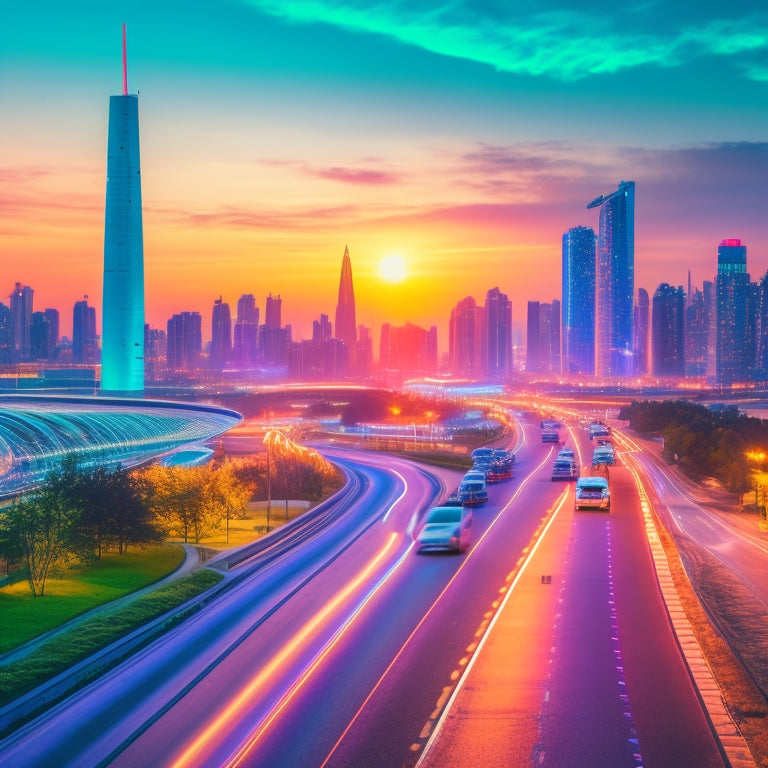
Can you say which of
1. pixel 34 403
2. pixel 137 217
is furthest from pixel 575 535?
pixel 137 217

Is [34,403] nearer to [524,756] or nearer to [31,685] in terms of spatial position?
[31,685]

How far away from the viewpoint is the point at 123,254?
119 metres

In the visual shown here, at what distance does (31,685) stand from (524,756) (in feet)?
31.5

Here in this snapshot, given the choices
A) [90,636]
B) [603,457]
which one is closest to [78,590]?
[90,636]

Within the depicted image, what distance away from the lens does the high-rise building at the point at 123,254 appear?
117m

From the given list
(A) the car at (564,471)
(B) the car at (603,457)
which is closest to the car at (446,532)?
(A) the car at (564,471)

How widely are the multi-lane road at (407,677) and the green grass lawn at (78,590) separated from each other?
3126 millimetres

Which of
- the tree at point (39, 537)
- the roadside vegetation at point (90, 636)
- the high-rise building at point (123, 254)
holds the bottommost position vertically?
the roadside vegetation at point (90, 636)

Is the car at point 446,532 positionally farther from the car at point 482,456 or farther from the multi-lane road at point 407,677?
→ the car at point 482,456

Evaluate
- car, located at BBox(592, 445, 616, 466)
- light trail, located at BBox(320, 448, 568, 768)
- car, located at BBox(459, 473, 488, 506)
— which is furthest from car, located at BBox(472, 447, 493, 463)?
light trail, located at BBox(320, 448, 568, 768)

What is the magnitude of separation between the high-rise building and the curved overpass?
57.6 metres

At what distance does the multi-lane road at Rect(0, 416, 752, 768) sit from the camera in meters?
15.2

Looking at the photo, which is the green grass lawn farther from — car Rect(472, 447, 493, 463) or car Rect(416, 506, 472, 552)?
car Rect(472, 447, 493, 463)

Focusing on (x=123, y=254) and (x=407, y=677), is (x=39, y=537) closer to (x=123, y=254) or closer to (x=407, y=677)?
(x=407, y=677)
